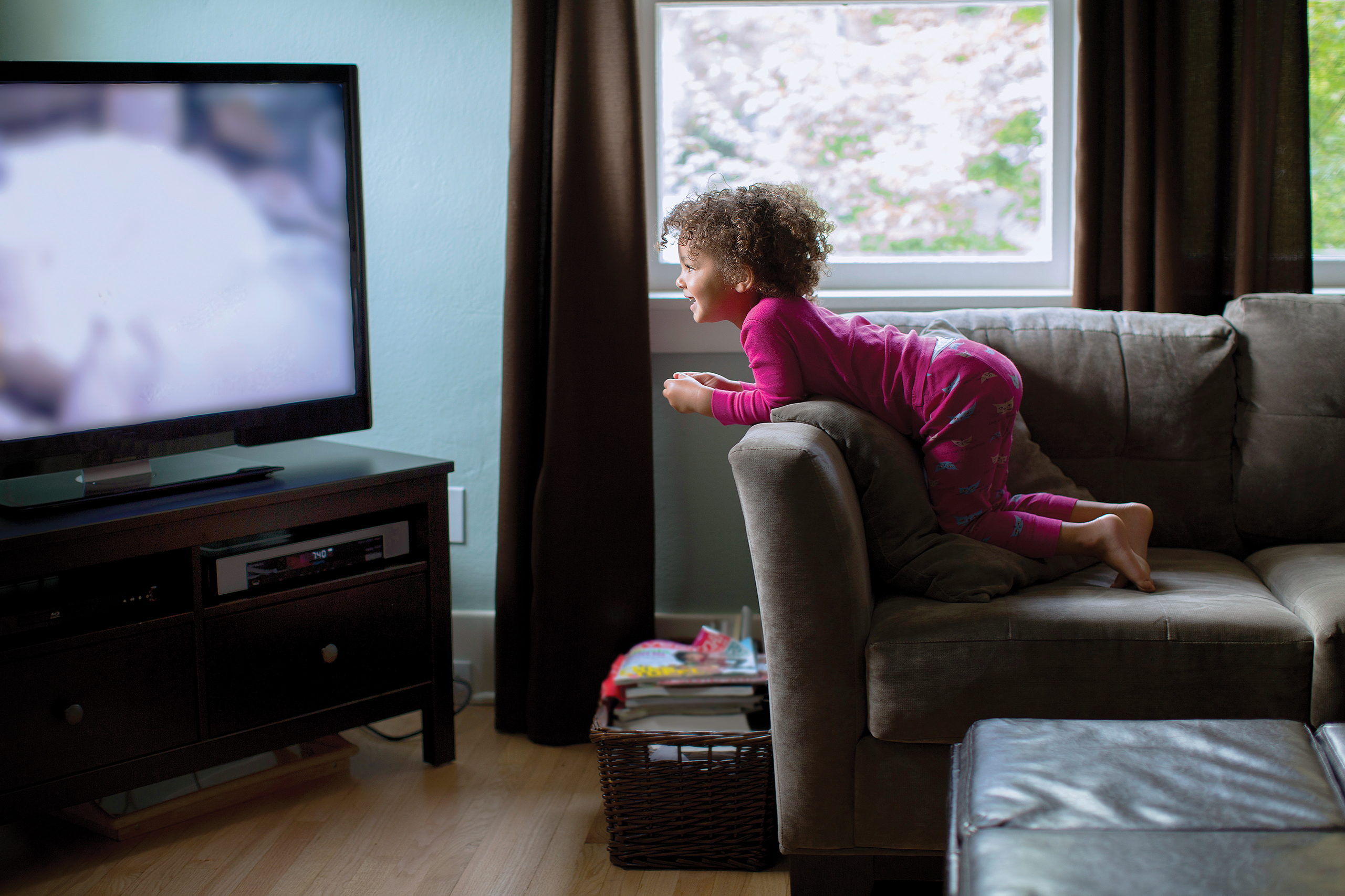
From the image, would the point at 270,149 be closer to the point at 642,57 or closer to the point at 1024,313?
the point at 642,57

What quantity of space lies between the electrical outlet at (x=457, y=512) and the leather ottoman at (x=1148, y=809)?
1.57 metres

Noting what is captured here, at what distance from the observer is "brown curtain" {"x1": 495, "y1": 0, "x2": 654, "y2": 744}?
2137mm

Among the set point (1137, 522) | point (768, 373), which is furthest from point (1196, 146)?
point (768, 373)

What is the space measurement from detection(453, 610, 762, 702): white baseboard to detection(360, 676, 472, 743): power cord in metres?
0.02

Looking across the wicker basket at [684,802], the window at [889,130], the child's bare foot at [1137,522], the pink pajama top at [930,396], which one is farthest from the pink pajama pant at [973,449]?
the window at [889,130]

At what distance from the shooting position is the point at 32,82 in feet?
5.43

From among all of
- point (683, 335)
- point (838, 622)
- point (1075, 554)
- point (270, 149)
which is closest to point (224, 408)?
point (270, 149)

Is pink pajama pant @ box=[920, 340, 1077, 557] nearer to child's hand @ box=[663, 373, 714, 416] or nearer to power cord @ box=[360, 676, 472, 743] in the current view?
child's hand @ box=[663, 373, 714, 416]

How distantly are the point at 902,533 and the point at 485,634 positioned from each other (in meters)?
1.19

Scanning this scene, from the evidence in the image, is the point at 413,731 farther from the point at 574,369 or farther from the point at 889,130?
the point at 889,130

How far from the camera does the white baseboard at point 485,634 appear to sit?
2.43 meters

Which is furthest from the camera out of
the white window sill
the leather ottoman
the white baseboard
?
the white baseboard

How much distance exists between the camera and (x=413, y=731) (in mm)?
2277

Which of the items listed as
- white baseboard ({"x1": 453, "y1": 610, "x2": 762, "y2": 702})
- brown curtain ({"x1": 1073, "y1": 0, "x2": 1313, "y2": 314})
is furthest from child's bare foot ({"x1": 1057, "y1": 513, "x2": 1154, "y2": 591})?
white baseboard ({"x1": 453, "y1": 610, "x2": 762, "y2": 702})
